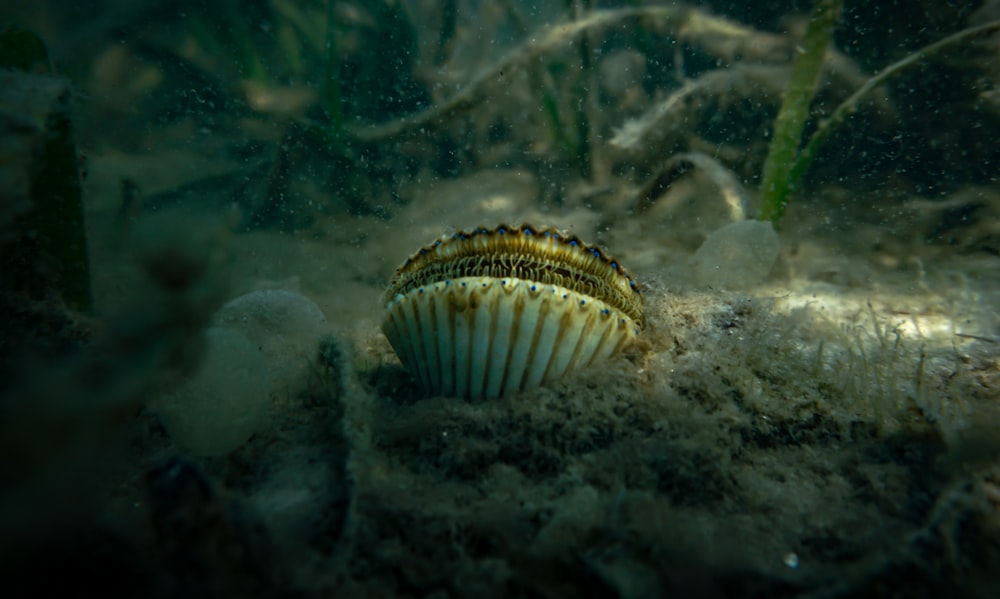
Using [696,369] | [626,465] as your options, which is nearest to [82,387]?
[626,465]

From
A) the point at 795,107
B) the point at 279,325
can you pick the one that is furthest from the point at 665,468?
the point at 795,107

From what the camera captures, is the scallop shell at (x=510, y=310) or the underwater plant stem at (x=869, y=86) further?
the underwater plant stem at (x=869, y=86)

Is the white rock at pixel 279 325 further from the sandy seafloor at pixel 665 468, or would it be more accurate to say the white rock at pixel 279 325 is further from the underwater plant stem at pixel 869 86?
the underwater plant stem at pixel 869 86

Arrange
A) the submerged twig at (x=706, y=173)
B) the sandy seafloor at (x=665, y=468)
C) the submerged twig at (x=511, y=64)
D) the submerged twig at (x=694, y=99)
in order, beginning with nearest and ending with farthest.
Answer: the sandy seafloor at (x=665, y=468) → the submerged twig at (x=706, y=173) → the submerged twig at (x=694, y=99) → the submerged twig at (x=511, y=64)

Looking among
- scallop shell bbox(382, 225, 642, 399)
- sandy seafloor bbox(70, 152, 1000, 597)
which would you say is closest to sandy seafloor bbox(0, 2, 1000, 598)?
sandy seafloor bbox(70, 152, 1000, 597)

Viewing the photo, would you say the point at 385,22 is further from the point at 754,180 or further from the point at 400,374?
the point at 400,374

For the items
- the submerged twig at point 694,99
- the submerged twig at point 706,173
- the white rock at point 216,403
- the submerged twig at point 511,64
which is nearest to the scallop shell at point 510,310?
the white rock at point 216,403

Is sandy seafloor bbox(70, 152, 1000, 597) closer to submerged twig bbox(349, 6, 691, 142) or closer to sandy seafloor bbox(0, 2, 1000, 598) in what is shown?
sandy seafloor bbox(0, 2, 1000, 598)
